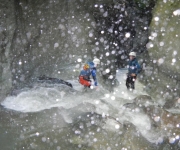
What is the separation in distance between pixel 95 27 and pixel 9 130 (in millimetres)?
4823

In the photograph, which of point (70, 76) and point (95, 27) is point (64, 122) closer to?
point (70, 76)

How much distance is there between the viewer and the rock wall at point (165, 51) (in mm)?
8125

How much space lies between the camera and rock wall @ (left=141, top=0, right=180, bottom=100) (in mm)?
8125

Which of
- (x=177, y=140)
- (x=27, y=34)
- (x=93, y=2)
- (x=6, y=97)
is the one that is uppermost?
(x=93, y=2)

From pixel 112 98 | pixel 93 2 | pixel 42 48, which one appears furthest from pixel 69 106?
pixel 93 2

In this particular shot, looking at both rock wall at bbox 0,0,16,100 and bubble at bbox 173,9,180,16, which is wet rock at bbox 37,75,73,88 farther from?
bubble at bbox 173,9,180,16

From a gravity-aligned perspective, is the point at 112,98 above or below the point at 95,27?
below

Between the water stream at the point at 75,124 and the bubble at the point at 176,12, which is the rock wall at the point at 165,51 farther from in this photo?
the water stream at the point at 75,124

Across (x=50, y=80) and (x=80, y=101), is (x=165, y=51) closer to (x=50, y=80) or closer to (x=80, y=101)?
(x=80, y=101)

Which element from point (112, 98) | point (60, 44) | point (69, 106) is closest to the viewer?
point (69, 106)

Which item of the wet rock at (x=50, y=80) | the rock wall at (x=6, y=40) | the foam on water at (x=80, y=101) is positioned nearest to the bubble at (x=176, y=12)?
the foam on water at (x=80, y=101)

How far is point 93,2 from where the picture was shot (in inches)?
360

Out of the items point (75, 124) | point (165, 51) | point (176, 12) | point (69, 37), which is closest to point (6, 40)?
point (69, 37)

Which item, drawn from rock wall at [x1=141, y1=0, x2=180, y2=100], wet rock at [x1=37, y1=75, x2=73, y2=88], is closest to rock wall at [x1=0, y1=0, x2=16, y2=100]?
wet rock at [x1=37, y1=75, x2=73, y2=88]
